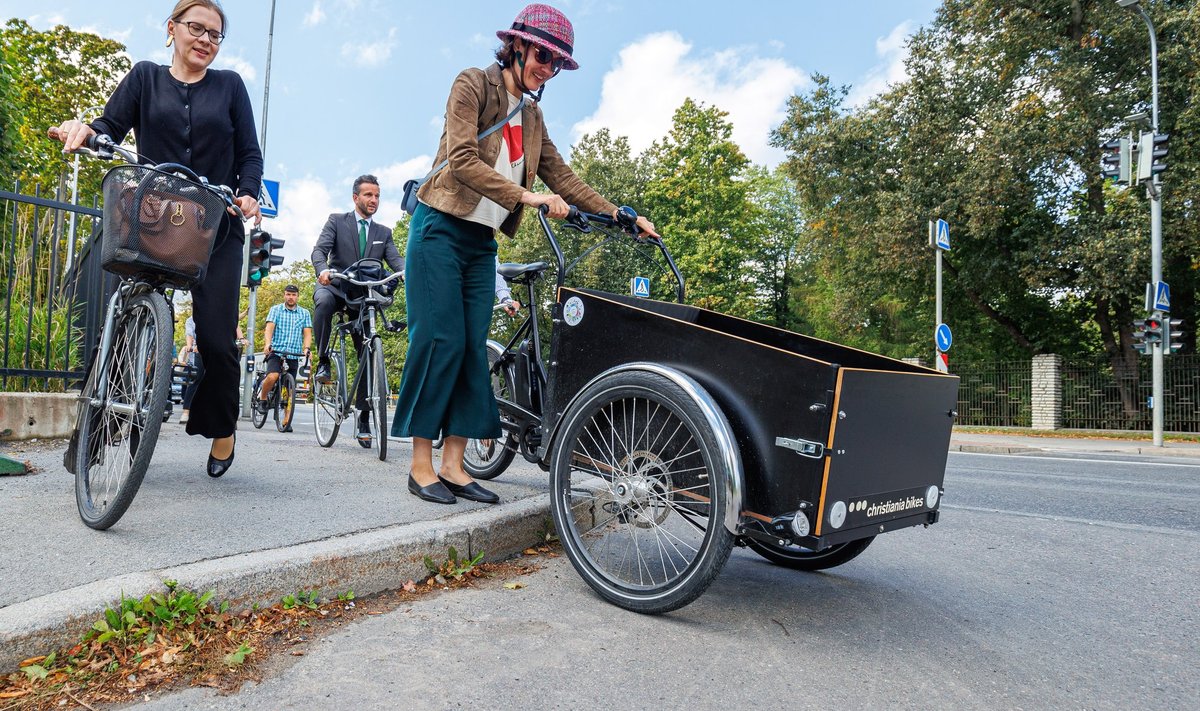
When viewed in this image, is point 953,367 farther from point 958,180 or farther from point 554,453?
point 554,453

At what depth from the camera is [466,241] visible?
12.2 ft

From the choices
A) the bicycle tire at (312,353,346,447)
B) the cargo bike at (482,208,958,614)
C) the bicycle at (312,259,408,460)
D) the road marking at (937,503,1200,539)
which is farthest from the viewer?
the bicycle tire at (312,353,346,447)

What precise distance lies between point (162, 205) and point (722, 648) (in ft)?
8.69

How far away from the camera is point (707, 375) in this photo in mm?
2514

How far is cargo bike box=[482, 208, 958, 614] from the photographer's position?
223 cm

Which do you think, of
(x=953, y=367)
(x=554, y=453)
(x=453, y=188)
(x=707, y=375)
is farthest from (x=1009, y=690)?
(x=953, y=367)

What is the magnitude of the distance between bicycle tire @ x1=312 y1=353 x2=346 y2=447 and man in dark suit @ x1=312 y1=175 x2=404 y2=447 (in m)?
0.11

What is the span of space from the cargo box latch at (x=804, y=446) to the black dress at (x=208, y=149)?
2699 mm

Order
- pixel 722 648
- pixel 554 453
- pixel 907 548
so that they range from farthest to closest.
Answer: pixel 907 548 → pixel 554 453 → pixel 722 648

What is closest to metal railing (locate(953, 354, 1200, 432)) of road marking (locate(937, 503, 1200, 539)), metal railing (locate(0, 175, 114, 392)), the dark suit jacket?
road marking (locate(937, 503, 1200, 539))

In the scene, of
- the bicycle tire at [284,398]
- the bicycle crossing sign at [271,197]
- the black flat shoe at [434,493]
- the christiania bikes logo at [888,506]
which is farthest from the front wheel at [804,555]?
the bicycle crossing sign at [271,197]

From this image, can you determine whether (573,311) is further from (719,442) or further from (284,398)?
(284,398)

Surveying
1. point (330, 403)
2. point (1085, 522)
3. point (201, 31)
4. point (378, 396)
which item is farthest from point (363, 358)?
point (1085, 522)

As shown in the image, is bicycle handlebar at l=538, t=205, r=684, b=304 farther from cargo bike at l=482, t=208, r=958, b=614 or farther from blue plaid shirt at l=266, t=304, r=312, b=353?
blue plaid shirt at l=266, t=304, r=312, b=353
